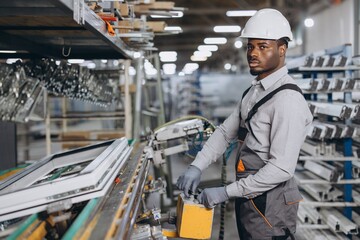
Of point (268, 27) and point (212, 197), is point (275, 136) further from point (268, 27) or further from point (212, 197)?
point (268, 27)

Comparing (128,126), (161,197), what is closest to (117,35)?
(128,126)

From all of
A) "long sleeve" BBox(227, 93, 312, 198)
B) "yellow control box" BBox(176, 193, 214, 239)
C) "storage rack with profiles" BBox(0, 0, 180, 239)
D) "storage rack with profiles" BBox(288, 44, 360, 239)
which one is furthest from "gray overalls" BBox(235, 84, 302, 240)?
"storage rack with profiles" BBox(288, 44, 360, 239)

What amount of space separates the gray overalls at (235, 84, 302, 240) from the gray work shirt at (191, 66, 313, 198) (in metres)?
0.05

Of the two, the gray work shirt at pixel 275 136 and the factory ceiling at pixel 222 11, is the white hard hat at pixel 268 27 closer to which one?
the gray work shirt at pixel 275 136

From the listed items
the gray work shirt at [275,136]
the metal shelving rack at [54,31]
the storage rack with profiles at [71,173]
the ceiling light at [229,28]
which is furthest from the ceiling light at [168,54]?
the gray work shirt at [275,136]

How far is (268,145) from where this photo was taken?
253 cm

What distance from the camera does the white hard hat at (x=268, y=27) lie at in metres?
2.53

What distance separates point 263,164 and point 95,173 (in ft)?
3.84

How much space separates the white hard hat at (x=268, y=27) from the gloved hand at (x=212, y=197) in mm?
1013

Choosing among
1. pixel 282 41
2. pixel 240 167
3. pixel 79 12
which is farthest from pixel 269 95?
pixel 79 12

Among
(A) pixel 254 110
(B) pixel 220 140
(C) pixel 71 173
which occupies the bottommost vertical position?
(C) pixel 71 173

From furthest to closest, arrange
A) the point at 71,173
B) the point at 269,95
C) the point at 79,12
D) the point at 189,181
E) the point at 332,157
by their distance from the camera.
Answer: the point at 332,157, the point at 189,181, the point at 269,95, the point at 71,173, the point at 79,12

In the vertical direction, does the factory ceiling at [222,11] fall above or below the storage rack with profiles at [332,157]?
above

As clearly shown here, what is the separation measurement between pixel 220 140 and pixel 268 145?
55cm
